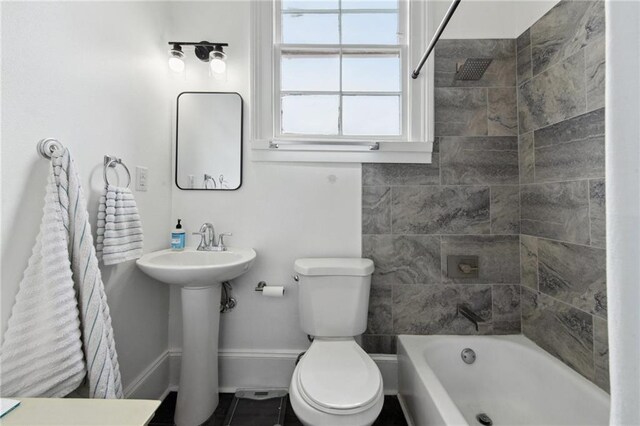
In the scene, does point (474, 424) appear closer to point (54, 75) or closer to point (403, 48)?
point (403, 48)

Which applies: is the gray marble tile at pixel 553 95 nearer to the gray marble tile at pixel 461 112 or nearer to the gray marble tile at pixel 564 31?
the gray marble tile at pixel 564 31

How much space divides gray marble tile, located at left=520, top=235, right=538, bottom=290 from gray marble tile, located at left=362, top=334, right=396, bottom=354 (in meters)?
0.81

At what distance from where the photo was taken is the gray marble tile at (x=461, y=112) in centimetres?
164

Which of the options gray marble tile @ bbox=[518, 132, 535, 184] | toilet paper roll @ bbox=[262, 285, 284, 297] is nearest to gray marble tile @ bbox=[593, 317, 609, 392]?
gray marble tile @ bbox=[518, 132, 535, 184]

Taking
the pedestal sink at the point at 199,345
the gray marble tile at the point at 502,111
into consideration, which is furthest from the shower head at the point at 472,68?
the pedestal sink at the point at 199,345

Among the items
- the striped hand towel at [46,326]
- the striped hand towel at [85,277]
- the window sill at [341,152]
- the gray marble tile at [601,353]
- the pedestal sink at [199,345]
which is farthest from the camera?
the window sill at [341,152]

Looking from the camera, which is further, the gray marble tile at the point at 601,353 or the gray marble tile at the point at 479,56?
the gray marble tile at the point at 479,56

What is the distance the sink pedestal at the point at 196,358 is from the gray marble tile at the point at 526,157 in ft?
5.93

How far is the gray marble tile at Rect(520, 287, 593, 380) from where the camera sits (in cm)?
119

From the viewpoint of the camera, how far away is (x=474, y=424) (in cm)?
134

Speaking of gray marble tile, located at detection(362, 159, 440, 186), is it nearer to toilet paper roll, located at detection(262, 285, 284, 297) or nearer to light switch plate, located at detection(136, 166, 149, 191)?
toilet paper roll, located at detection(262, 285, 284, 297)

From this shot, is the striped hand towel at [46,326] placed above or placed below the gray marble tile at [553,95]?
below

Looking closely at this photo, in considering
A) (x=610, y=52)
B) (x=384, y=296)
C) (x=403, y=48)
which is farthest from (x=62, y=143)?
(x=403, y=48)

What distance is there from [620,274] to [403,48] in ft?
5.91
